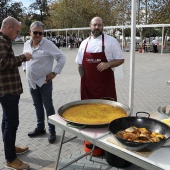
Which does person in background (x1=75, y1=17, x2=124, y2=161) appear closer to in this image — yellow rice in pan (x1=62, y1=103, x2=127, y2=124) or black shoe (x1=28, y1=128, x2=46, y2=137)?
A: yellow rice in pan (x1=62, y1=103, x2=127, y2=124)

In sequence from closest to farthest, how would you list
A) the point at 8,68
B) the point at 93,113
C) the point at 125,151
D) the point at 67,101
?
the point at 125,151, the point at 93,113, the point at 8,68, the point at 67,101

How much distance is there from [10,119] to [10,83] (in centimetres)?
43

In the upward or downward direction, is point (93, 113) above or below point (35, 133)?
above

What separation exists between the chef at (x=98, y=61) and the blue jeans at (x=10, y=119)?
97 centimetres

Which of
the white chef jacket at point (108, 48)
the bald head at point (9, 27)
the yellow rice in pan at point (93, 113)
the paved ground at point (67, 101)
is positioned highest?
the bald head at point (9, 27)

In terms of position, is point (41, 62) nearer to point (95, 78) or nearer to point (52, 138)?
point (95, 78)

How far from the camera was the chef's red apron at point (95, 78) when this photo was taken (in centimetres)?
296

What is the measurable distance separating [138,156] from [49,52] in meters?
2.11

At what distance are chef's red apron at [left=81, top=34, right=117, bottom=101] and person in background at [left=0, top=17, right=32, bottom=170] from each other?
0.82 m

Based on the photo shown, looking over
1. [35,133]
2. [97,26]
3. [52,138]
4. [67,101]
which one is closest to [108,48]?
[97,26]

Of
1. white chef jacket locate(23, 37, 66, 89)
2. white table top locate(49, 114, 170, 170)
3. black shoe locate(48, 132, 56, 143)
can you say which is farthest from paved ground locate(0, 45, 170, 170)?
white table top locate(49, 114, 170, 170)

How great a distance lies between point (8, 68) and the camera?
2371mm

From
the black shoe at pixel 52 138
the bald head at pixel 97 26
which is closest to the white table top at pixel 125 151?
the bald head at pixel 97 26

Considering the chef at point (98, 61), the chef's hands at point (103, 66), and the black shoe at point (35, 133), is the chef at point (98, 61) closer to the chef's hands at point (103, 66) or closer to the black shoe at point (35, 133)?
the chef's hands at point (103, 66)
